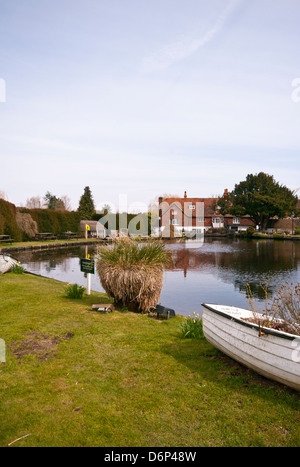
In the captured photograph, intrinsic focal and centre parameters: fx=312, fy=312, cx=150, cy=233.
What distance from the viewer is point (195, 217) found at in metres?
84.2

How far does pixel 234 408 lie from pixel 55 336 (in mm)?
4905

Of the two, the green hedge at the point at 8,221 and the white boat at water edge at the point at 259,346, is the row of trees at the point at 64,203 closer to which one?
the green hedge at the point at 8,221

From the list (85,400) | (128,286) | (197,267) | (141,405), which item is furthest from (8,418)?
(197,267)

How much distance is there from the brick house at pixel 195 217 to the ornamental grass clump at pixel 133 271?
221 feet

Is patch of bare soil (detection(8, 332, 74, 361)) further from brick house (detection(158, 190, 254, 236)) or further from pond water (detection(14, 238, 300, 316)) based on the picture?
brick house (detection(158, 190, 254, 236))

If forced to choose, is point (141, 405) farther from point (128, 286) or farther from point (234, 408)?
point (128, 286)

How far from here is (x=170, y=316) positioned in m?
10.7

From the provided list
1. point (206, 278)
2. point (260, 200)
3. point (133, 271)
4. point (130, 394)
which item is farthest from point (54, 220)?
point (130, 394)

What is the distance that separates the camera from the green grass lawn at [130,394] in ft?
14.0

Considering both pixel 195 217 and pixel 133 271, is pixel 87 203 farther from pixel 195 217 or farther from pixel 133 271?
pixel 133 271

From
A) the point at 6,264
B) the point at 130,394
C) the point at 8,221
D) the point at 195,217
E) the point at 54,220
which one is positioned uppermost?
the point at 195,217

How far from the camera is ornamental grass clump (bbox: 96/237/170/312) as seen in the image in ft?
34.6

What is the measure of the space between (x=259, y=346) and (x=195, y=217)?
79.9 metres

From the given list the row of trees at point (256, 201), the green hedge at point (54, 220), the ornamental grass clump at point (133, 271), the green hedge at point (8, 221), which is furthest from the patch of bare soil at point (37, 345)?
the row of trees at point (256, 201)
